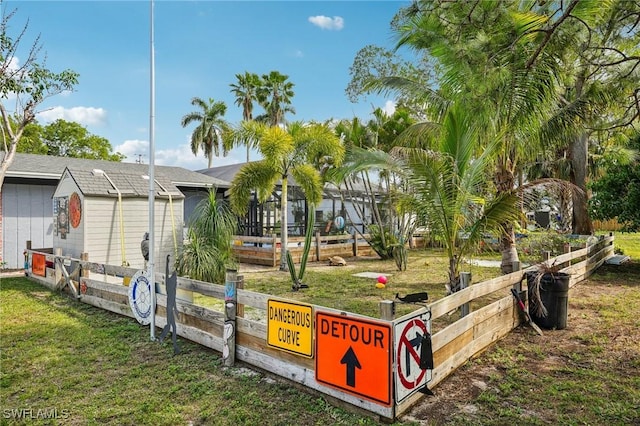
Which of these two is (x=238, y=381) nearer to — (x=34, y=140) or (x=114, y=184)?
(x=114, y=184)

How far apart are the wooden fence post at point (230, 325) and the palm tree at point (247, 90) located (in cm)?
3095

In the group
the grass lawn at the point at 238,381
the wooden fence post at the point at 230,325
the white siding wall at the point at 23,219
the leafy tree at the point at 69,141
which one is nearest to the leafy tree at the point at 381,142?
the grass lawn at the point at 238,381

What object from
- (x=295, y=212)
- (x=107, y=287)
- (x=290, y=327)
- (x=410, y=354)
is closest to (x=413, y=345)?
(x=410, y=354)

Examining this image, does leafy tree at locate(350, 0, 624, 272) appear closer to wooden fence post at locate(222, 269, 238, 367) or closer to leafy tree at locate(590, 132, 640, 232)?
leafy tree at locate(590, 132, 640, 232)

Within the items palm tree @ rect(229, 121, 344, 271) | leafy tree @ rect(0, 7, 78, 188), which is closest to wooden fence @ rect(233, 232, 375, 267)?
→ palm tree @ rect(229, 121, 344, 271)

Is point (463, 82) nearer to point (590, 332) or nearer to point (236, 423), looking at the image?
point (590, 332)

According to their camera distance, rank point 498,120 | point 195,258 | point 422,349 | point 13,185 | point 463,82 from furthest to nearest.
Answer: point 13,185
point 195,258
point 498,120
point 463,82
point 422,349

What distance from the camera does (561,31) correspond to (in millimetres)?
6102

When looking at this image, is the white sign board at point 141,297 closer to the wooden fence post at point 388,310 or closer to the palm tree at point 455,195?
the wooden fence post at point 388,310

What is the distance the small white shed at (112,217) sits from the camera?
8.26 metres

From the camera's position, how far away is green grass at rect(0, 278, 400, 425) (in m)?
3.17

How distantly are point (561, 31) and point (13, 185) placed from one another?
44.5ft

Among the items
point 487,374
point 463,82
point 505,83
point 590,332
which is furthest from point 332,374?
point 505,83

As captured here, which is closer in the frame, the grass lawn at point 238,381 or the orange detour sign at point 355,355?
the orange detour sign at point 355,355
